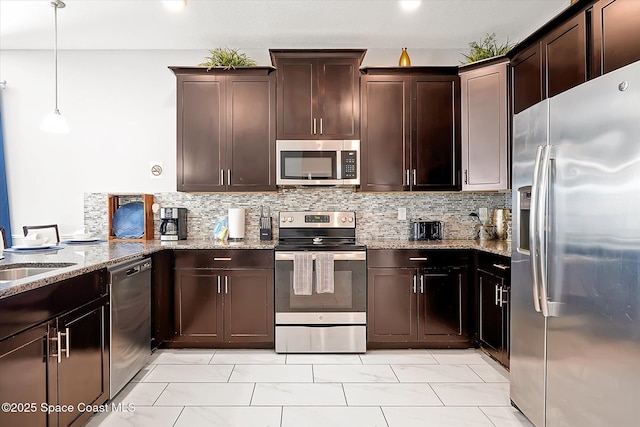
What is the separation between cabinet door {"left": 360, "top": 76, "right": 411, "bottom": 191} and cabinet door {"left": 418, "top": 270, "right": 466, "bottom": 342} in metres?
0.95

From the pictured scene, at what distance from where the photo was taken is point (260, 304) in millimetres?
3357

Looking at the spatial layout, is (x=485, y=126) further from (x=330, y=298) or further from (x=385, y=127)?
(x=330, y=298)

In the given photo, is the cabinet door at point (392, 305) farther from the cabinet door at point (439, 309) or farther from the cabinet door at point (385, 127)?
the cabinet door at point (385, 127)

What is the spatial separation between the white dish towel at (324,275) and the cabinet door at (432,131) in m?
1.06

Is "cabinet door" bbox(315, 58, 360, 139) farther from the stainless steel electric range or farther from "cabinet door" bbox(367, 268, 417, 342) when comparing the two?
"cabinet door" bbox(367, 268, 417, 342)

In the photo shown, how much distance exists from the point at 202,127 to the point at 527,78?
2.62m

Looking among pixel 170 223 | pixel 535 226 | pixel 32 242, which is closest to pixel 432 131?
pixel 535 226

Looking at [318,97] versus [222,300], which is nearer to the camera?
[222,300]

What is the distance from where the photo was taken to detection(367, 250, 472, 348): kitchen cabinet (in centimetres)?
336

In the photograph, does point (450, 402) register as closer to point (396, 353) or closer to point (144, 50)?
point (396, 353)

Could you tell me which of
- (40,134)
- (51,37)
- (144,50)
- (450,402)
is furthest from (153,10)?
(450,402)

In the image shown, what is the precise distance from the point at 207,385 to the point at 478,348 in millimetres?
2156

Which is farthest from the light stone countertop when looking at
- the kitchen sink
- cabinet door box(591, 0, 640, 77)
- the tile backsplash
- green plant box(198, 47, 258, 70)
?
green plant box(198, 47, 258, 70)

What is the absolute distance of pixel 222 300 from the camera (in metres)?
3.36
